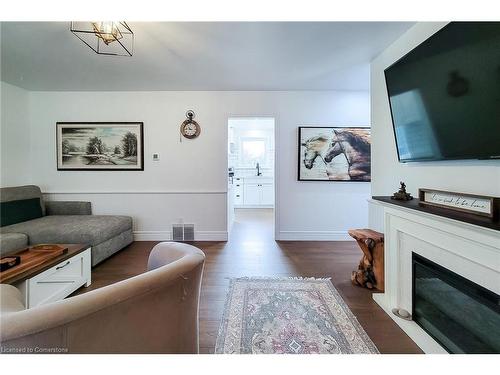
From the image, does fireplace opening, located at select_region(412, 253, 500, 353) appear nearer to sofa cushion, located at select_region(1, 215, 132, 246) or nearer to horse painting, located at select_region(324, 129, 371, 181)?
horse painting, located at select_region(324, 129, 371, 181)

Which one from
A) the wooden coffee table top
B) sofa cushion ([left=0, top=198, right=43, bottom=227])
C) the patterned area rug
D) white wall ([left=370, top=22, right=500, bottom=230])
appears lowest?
the patterned area rug

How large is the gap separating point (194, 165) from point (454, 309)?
336 centimetres

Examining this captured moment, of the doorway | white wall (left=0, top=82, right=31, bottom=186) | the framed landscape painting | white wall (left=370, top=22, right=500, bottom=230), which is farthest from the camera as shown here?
the doorway

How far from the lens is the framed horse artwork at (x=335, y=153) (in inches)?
139

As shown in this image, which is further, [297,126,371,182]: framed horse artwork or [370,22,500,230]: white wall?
[297,126,371,182]: framed horse artwork

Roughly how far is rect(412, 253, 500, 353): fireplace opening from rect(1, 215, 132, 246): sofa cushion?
3.17 meters

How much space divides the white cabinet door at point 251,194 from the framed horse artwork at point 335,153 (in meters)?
3.11

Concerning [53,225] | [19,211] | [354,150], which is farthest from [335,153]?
[19,211]

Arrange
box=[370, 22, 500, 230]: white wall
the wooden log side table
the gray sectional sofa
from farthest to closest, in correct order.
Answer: the gray sectional sofa < the wooden log side table < box=[370, 22, 500, 230]: white wall

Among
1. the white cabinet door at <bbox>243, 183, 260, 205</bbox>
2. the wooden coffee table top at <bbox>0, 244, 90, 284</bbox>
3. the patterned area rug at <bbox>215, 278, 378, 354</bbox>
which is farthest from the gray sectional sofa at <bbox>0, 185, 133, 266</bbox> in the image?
the white cabinet door at <bbox>243, 183, 260, 205</bbox>

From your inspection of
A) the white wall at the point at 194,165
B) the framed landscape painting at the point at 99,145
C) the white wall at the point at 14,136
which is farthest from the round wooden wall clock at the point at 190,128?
the white wall at the point at 14,136

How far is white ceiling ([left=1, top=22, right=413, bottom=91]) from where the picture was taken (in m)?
1.89

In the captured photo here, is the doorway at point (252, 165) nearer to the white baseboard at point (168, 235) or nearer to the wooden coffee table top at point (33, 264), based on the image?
the white baseboard at point (168, 235)
